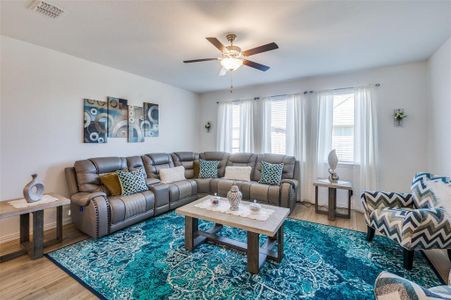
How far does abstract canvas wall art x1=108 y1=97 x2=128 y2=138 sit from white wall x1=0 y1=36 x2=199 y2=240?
0.38 feet

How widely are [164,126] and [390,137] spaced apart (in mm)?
4576

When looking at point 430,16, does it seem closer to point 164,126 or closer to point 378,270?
point 378,270

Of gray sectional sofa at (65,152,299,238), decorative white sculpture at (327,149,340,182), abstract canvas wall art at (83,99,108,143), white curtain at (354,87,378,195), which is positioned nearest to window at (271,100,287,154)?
gray sectional sofa at (65,152,299,238)

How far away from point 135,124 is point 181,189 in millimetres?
1661

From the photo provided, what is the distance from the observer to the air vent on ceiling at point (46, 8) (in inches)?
78.2

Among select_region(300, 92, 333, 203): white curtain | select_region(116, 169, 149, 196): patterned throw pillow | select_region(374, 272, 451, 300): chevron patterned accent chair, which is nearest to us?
select_region(374, 272, 451, 300): chevron patterned accent chair

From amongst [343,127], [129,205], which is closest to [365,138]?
[343,127]

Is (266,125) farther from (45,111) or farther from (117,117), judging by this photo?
(45,111)

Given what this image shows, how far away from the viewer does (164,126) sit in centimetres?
494

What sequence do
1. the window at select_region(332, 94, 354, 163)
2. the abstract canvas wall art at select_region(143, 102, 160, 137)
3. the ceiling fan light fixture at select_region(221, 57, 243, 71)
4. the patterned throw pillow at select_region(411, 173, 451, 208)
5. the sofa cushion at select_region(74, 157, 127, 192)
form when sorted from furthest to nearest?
the abstract canvas wall art at select_region(143, 102, 160, 137) < the window at select_region(332, 94, 354, 163) < the sofa cushion at select_region(74, 157, 127, 192) < the ceiling fan light fixture at select_region(221, 57, 243, 71) < the patterned throw pillow at select_region(411, 173, 451, 208)

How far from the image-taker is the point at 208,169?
4.66m

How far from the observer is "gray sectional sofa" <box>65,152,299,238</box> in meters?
2.77

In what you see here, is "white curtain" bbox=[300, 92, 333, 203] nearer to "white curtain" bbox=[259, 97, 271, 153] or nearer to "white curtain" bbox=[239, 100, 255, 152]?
"white curtain" bbox=[259, 97, 271, 153]

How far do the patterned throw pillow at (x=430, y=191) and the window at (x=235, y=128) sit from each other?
3.45 metres
